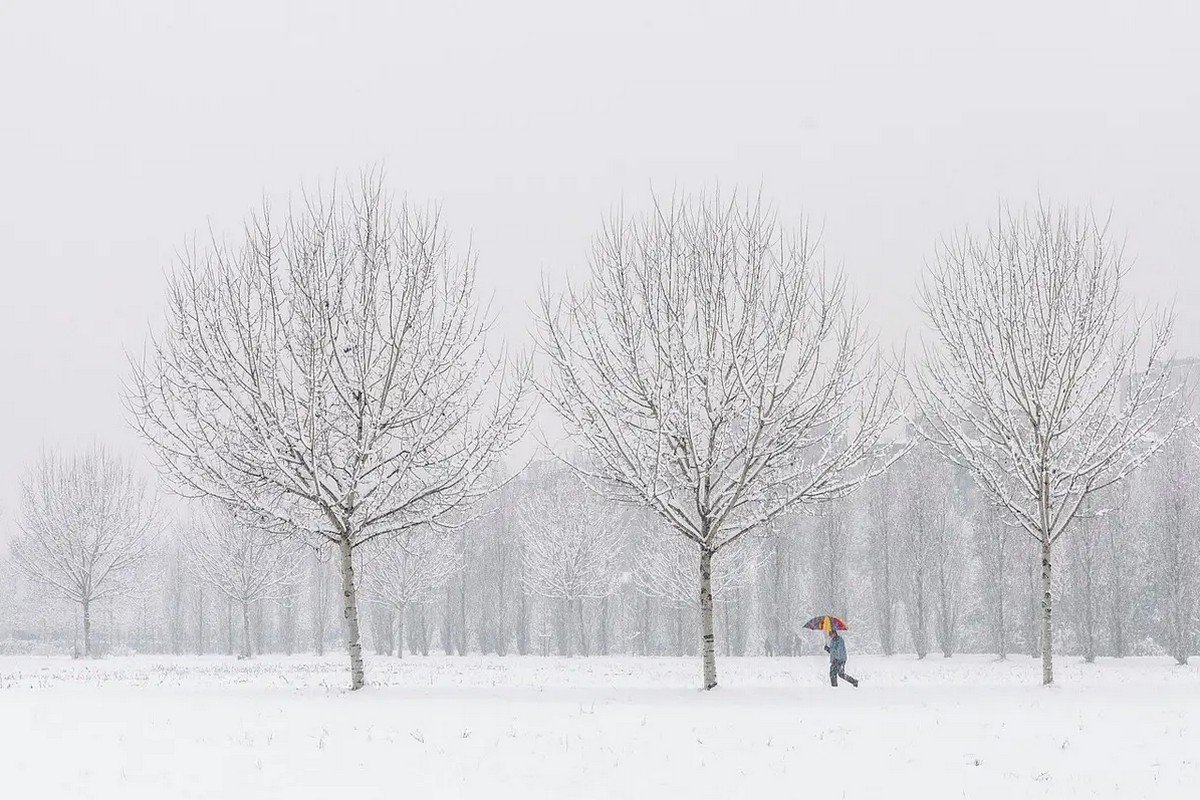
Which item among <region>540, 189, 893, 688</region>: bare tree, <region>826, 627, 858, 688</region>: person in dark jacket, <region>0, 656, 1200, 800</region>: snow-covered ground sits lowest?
<region>826, 627, 858, 688</region>: person in dark jacket

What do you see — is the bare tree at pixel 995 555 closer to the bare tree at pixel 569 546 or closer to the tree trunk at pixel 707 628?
the bare tree at pixel 569 546

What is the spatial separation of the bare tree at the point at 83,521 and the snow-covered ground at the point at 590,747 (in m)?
27.0

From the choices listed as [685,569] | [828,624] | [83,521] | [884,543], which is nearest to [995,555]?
[884,543]

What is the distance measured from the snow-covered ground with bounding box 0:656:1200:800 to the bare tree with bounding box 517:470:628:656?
2768 centimetres

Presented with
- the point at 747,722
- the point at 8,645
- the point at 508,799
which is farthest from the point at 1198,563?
the point at 8,645

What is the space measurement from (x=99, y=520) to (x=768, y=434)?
110ft

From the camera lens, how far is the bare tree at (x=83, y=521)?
37281 millimetres

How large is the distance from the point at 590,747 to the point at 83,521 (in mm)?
34923

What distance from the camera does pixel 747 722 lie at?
11.9 m

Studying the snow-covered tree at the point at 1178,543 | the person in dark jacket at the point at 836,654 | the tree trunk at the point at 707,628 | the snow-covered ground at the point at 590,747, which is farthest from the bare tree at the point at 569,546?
the snow-covered ground at the point at 590,747

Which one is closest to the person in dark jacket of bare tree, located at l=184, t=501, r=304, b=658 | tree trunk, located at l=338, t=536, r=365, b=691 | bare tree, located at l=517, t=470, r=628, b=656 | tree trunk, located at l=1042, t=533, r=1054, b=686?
tree trunk, located at l=1042, t=533, r=1054, b=686

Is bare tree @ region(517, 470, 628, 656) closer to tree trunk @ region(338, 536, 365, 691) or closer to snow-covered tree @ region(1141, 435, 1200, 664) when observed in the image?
snow-covered tree @ region(1141, 435, 1200, 664)

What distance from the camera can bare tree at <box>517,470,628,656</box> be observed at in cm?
4166

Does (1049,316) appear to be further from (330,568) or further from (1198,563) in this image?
(330,568)
